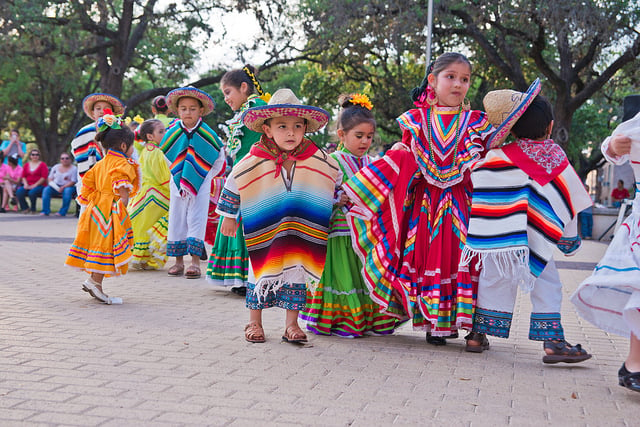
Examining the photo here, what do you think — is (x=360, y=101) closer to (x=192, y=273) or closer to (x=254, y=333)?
(x=254, y=333)

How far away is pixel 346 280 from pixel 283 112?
1.32 metres

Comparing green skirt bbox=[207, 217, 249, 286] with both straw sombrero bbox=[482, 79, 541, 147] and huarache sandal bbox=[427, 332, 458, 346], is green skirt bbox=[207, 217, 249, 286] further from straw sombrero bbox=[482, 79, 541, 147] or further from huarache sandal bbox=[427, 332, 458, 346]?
straw sombrero bbox=[482, 79, 541, 147]

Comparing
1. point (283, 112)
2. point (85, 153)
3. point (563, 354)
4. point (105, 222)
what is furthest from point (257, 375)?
point (85, 153)

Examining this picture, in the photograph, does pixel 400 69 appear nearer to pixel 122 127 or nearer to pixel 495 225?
pixel 122 127

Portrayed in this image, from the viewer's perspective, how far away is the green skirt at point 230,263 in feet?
23.2

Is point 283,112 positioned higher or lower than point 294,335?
higher

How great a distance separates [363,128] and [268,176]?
896mm

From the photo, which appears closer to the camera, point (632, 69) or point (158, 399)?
point (158, 399)

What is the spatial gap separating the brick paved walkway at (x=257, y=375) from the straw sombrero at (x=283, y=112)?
59.9 inches

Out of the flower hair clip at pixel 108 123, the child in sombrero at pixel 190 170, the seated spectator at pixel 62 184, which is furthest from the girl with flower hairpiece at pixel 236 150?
the seated spectator at pixel 62 184

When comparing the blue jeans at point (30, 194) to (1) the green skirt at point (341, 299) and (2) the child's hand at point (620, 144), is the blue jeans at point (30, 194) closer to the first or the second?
(1) the green skirt at point (341, 299)

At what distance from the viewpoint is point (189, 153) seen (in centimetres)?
845

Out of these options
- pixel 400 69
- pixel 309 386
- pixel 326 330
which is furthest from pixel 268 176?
pixel 400 69

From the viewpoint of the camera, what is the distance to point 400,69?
2686 cm
